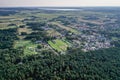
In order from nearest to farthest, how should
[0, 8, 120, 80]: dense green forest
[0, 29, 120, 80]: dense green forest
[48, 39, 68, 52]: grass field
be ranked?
[0, 29, 120, 80]: dense green forest, [0, 8, 120, 80]: dense green forest, [48, 39, 68, 52]: grass field

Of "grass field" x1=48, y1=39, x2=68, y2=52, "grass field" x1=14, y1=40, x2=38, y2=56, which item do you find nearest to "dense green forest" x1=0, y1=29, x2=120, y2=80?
"grass field" x1=14, y1=40, x2=38, y2=56

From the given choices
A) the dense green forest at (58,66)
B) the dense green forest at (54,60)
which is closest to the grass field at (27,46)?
the dense green forest at (54,60)

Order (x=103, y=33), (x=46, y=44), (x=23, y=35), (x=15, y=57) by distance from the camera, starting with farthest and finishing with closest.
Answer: (x=103, y=33) < (x=23, y=35) < (x=46, y=44) < (x=15, y=57)

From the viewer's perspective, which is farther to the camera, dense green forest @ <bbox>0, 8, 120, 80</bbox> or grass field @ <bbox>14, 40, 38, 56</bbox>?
grass field @ <bbox>14, 40, 38, 56</bbox>

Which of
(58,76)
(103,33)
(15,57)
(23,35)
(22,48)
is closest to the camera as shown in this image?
(58,76)

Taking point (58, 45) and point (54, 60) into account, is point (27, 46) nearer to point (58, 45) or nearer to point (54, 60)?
point (58, 45)

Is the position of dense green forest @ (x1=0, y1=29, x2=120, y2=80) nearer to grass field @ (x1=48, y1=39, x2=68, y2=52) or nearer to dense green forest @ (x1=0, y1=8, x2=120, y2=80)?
dense green forest @ (x1=0, y1=8, x2=120, y2=80)

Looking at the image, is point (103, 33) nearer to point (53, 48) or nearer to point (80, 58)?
point (53, 48)

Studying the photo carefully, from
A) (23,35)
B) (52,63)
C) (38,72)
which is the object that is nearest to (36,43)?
(23,35)
